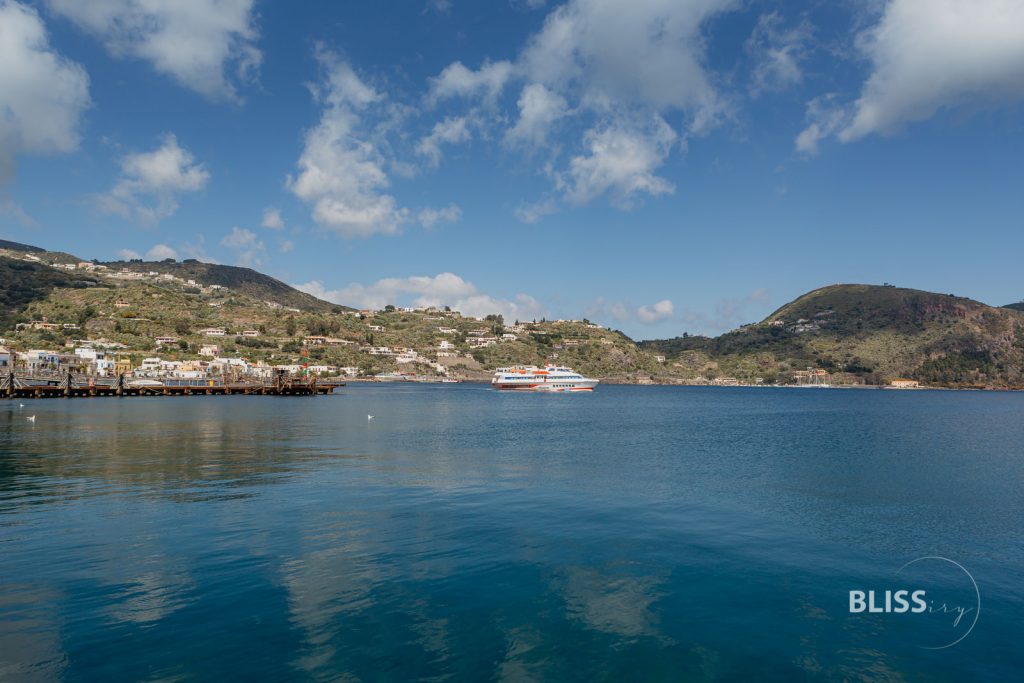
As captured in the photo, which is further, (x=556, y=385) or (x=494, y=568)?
(x=556, y=385)

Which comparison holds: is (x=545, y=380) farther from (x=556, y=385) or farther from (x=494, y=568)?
(x=494, y=568)

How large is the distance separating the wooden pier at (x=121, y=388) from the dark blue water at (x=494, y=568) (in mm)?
97579

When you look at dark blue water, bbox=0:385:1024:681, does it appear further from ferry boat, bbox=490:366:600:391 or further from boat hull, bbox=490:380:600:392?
ferry boat, bbox=490:366:600:391

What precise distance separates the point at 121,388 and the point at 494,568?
448 ft

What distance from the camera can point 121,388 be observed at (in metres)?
127

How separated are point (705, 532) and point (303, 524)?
15.0 m

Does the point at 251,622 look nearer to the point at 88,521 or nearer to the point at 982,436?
the point at 88,521

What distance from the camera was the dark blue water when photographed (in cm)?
1256

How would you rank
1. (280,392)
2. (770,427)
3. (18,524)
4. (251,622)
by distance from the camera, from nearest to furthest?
(251,622), (18,524), (770,427), (280,392)

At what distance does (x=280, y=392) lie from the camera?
146m

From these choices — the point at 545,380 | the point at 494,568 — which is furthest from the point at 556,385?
the point at 494,568

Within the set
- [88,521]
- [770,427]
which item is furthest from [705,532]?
[770,427]

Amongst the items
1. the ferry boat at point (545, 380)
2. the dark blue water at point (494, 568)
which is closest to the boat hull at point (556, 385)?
the ferry boat at point (545, 380)

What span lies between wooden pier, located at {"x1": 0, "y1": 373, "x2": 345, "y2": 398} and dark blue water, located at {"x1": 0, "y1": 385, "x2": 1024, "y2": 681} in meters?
97.6
